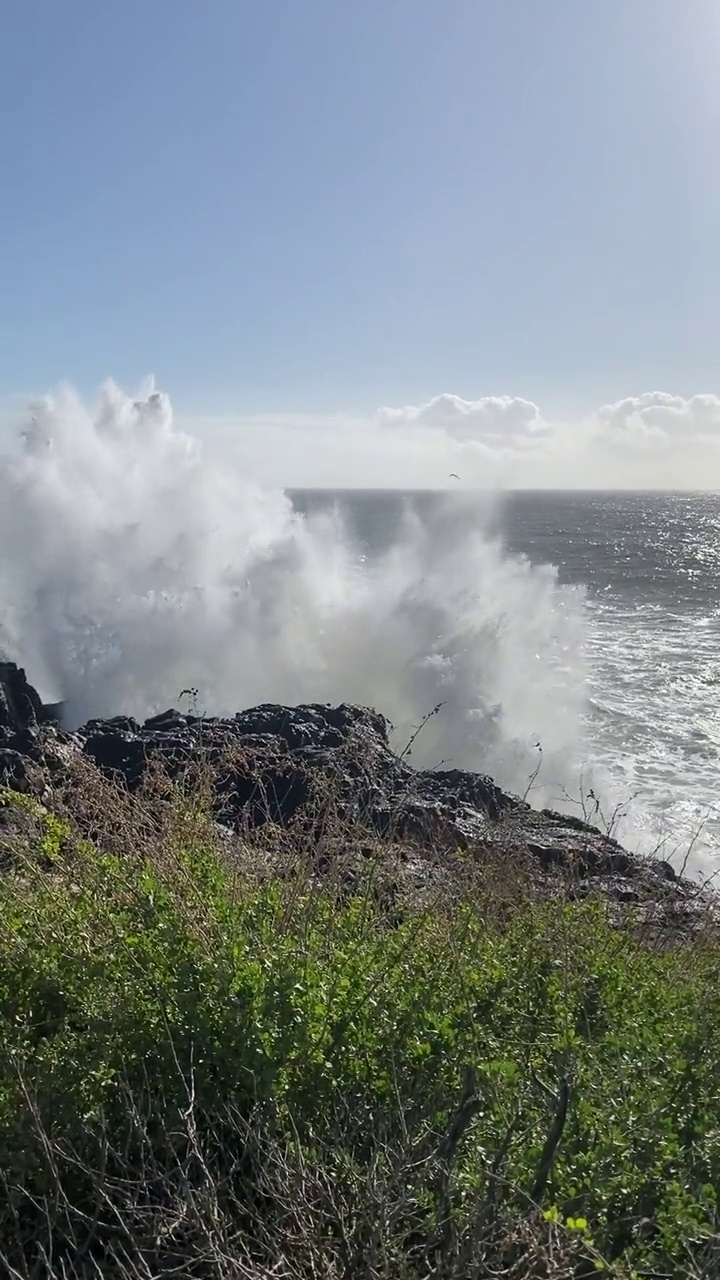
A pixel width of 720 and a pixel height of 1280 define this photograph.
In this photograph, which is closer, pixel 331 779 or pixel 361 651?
pixel 331 779

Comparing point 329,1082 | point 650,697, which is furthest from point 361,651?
point 329,1082

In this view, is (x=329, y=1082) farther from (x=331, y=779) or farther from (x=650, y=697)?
(x=650, y=697)

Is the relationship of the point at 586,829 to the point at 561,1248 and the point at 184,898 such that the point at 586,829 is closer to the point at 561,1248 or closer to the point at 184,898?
the point at 184,898

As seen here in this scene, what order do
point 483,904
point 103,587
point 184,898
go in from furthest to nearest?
point 103,587
point 483,904
point 184,898

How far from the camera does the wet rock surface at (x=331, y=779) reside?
7.65 metres

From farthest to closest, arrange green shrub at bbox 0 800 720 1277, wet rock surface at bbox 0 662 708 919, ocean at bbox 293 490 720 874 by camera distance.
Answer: ocean at bbox 293 490 720 874 < wet rock surface at bbox 0 662 708 919 < green shrub at bbox 0 800 720 1277

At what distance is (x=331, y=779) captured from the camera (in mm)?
6953

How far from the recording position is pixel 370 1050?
3.68 metres

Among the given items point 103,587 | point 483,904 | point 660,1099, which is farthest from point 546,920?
point 103,587

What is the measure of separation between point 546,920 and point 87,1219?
2711mm

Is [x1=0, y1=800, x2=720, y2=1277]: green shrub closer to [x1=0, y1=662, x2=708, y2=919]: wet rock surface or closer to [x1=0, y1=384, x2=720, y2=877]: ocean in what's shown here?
[x1=0, y1=662, x2=708, y2=919]: wet rock surface

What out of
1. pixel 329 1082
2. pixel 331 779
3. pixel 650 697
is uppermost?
pixel 331 779

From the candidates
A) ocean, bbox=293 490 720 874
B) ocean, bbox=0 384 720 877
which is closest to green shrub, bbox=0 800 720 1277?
ocean, bbox=293 490 720 874

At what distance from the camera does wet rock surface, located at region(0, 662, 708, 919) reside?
7.65 m
